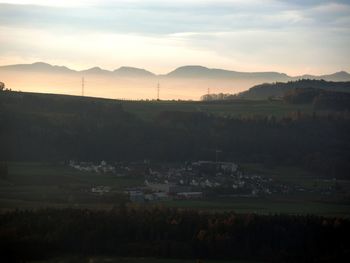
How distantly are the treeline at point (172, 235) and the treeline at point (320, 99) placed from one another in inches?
1324

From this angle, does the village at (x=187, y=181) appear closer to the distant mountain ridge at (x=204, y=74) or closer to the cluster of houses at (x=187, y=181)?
the cluster of houses at (x=187, y=181)

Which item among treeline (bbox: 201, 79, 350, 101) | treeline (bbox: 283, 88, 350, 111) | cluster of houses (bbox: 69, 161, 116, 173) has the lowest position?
cluster of houses (bbox: 69, 161, 116, 173)

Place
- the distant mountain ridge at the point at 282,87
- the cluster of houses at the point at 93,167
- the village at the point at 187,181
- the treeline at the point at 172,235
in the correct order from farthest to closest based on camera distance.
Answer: the distant mountain ridge at the point at 282,87, the cluster of houses at the point at 93,167, the village at the point at 187,181, the treeline at the point at 172,235

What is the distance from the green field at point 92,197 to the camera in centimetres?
3341

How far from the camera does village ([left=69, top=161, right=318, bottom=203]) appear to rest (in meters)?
38.1

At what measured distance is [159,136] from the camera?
50219 millimetres

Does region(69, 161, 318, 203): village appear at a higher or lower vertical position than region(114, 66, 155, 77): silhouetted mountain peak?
lower

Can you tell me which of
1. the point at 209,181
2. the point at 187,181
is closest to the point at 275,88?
the point at 209,181

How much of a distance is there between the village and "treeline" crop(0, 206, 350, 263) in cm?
559

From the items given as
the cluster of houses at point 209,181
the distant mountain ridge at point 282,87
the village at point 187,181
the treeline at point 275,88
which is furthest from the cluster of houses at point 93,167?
the distant mountain ridge at point 282,87

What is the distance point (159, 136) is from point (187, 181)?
8335 mm

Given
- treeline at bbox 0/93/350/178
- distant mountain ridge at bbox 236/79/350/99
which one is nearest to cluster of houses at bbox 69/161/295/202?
treeline at bbox 0/93/350/178

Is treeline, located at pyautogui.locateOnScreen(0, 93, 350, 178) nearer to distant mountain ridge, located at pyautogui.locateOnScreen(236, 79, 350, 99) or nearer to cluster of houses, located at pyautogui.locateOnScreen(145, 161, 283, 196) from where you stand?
cluster of houses, located at pyautogui.locateOnScreen(145, 161, 283, 196)

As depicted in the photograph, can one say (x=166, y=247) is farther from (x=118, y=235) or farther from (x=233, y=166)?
(x=233, y=166)
